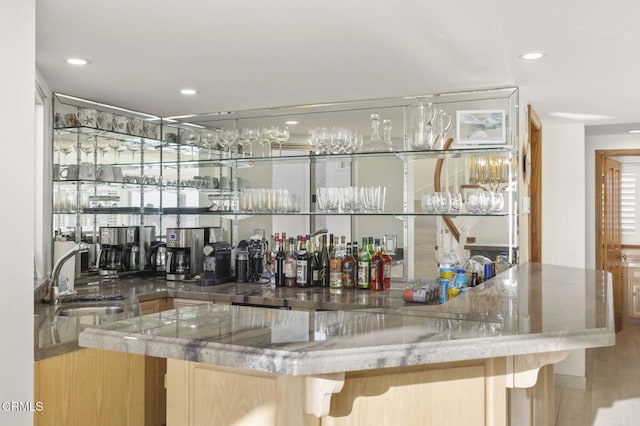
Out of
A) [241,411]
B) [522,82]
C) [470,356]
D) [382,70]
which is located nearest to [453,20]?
[382,70]

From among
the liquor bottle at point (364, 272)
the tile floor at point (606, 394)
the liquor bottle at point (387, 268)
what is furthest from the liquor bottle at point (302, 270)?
the tile floor at point (606, 394)

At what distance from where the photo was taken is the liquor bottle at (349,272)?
12.7ft

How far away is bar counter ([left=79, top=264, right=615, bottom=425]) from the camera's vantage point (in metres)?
1.34

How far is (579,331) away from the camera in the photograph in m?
1.51

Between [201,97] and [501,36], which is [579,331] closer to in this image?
[501,36]

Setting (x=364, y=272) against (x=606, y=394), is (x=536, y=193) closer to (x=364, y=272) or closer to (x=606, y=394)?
(x=606, y=394)

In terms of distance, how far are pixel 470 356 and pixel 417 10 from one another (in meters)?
1.53

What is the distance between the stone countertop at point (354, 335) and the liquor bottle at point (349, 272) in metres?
1.93

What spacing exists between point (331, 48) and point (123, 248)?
2425 millimetres

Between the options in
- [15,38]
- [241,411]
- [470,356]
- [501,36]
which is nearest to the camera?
[470,356]

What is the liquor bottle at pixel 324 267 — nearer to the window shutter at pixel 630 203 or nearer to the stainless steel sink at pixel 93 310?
the stainless steel sink at pixel 93 310

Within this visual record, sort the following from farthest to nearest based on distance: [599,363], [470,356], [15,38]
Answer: [599,363], [15,38], [470,356]

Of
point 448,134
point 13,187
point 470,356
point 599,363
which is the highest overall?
point 448,134

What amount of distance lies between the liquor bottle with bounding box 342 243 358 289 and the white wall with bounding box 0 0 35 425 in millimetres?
2102
